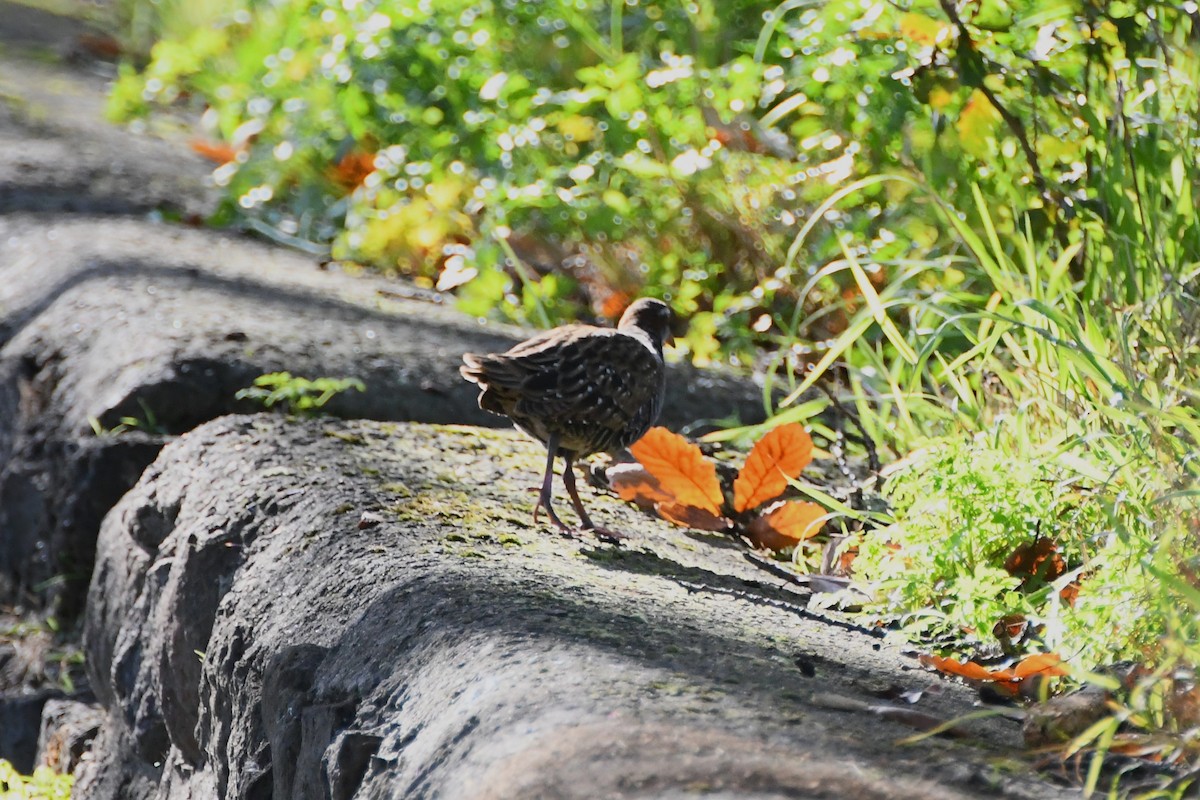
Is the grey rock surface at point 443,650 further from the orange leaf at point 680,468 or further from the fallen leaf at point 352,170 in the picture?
the fallen leaf at point 352,170

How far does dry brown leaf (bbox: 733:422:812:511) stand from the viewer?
3.72 metres

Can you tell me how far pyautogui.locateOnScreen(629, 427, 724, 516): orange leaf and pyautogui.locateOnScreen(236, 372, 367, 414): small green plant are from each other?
3.24 ft

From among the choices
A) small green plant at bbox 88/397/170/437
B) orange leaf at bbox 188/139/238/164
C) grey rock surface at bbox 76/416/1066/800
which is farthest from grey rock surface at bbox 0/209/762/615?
orange leaf at bbox 188/139/238/164

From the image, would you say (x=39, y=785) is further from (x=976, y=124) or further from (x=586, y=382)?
(x=976, y=124)

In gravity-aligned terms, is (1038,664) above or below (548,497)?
above

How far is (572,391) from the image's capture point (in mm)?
3576

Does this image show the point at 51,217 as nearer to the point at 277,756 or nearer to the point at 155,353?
the point at 155,353

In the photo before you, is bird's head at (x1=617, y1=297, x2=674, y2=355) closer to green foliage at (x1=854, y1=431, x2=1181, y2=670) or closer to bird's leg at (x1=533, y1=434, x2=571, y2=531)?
bird's leg at (x1=533, y1=434, x2=571, y2=531)

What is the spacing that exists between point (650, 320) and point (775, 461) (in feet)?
2.62

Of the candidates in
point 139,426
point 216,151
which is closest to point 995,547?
point 139,426

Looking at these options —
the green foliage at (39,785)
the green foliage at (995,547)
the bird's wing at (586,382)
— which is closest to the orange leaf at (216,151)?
the green foliage at (39,785)

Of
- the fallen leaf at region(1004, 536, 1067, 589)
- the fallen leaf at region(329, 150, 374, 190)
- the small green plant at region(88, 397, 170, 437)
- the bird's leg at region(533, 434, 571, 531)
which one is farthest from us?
the fallen leaf at region(329, 150, 374, 190)

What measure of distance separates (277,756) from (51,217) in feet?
13.2

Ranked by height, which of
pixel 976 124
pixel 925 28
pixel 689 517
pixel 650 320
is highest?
pixel 925 28
